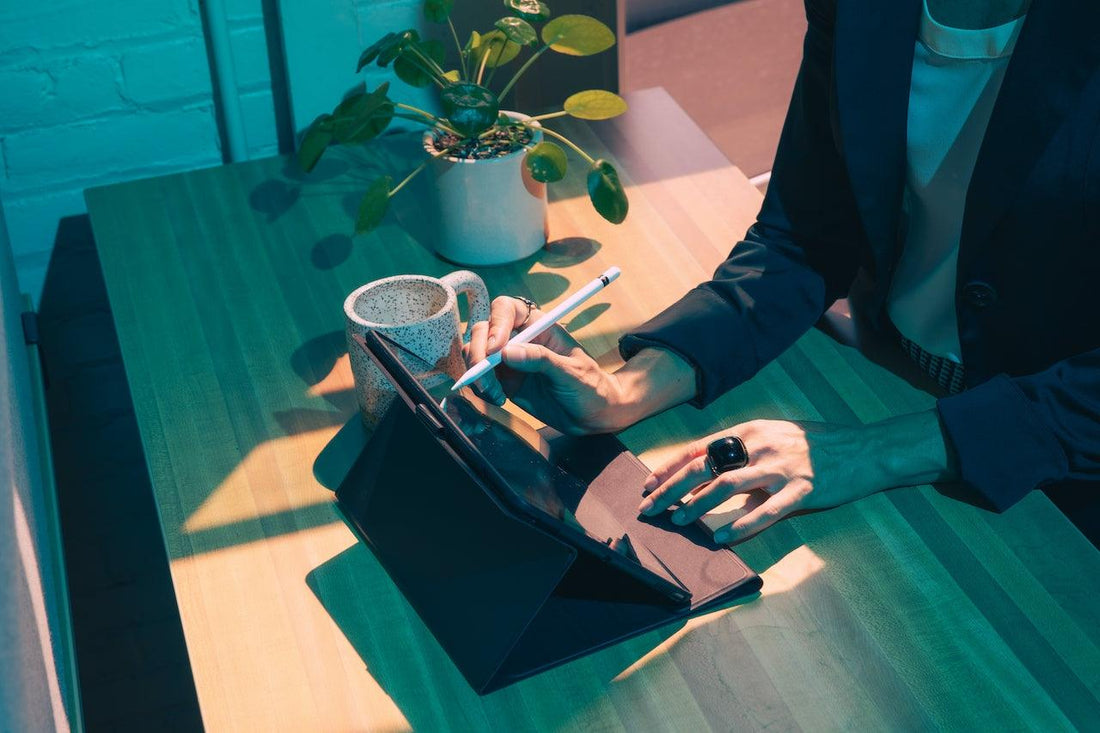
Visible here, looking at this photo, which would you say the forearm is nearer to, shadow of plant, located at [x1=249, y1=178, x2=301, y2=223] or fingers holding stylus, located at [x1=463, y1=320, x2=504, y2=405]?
fingers holding stylus, located at [x1=463, y1=320, x2=504, y2=405]

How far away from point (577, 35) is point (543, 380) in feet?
1.53

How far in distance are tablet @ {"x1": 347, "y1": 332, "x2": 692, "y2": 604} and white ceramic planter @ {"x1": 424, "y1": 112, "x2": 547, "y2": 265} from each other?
32 cm

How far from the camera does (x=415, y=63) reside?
Answer: 1.38 m

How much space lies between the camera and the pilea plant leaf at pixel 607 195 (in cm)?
135

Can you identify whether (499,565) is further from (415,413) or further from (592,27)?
(592,27)

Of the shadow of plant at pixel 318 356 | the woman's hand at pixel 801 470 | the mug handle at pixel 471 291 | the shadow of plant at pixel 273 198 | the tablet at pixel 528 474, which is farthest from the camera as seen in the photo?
the shadow of plant at pixel 273 198

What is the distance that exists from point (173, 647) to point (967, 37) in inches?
63.4

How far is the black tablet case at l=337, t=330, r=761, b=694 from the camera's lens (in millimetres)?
943

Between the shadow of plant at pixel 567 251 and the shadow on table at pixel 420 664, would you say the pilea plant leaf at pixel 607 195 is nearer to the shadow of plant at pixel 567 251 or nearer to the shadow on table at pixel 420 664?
the shadow of plant at pixel 567 251

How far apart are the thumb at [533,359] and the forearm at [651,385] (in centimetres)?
8

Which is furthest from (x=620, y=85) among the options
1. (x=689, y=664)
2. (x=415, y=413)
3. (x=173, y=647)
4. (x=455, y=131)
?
(x=173, y=647)

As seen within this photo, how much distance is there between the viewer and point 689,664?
3.14 ft

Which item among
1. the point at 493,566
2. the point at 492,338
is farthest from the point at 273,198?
the point at 493,566

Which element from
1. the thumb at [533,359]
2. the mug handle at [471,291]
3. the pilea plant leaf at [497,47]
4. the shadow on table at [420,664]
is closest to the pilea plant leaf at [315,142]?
the pilea plant leaf at [497,47]
